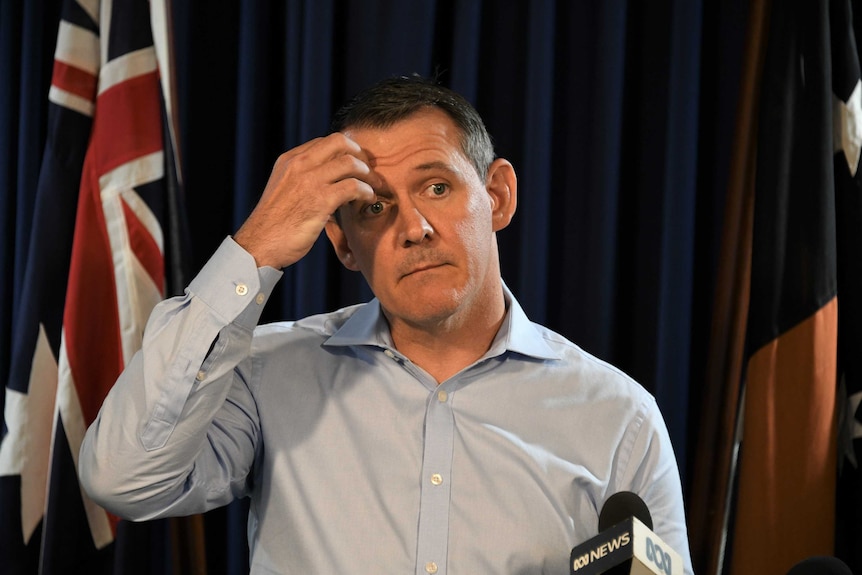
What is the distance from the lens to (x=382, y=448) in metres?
1.62

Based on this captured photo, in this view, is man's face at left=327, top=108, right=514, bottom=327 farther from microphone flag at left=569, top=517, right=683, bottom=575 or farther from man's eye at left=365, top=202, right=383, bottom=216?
microphone flag at left=569, top=517, right=683, bottom=575

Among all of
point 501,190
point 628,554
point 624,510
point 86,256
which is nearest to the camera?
point 628,554

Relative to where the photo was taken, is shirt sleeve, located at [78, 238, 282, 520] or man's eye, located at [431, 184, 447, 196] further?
man's eye, located at [431, 184, 447, 196]

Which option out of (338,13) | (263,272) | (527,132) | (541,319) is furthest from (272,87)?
(263,272)

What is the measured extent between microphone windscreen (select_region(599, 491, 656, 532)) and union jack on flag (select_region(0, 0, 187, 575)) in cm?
131

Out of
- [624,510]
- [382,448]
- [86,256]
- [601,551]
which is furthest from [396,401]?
[86,256]

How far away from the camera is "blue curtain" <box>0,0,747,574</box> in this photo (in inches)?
88.3

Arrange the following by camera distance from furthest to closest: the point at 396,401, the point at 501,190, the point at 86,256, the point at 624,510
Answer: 1. the point at 86,256
2. the point at 501,190
3. the point at 396,401
4. the point at 624,510

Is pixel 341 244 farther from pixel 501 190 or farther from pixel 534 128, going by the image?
pixel 534 128

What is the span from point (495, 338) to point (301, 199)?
53 centimetres

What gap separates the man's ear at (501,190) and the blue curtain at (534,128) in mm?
412

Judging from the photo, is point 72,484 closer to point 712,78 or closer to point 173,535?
point 173,535

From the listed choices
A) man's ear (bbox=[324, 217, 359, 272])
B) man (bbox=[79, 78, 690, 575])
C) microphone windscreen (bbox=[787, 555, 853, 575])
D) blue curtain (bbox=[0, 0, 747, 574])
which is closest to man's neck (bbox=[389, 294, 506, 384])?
man (bbox=[79, 78, 690, 575])

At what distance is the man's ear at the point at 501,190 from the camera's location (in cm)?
183
